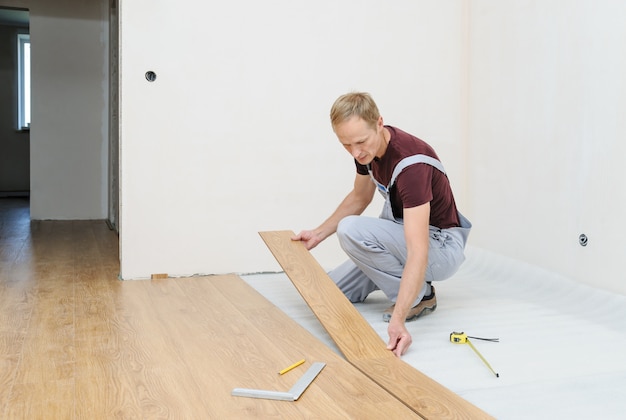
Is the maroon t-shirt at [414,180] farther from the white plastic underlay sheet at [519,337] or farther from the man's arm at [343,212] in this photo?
the white plastic underlay sheet at [519,337]

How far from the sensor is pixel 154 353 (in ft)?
7.75

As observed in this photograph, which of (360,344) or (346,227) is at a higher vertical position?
(346,227)

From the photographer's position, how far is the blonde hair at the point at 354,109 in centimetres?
240

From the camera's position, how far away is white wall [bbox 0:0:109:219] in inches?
267

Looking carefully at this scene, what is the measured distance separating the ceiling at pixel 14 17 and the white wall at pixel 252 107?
6.30 meters

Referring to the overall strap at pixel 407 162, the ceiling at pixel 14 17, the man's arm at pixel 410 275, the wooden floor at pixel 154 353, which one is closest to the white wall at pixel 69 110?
the ceiling at pixel 14 17

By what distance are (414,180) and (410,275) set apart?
14.9 inches

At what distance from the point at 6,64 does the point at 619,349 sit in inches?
405

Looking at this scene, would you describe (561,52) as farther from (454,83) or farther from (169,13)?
(169,13)

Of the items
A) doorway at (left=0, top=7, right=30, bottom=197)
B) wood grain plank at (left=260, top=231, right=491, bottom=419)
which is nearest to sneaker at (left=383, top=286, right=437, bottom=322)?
wood grain plank at (left=260, top=231, right=491, bottom=419)

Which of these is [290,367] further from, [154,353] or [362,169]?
[362,169]

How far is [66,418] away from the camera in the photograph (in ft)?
5.72

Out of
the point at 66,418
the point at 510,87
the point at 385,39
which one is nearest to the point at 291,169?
the point at 385,39

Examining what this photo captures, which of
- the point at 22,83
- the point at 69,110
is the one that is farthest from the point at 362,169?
the point at 22,83
